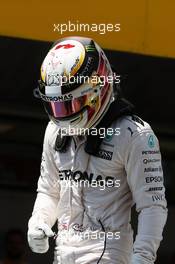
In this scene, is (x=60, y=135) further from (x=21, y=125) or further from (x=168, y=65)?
(x=168, y=65)

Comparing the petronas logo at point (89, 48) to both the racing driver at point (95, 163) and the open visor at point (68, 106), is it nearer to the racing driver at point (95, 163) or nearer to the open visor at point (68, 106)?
the racing driver at point (95, 163)

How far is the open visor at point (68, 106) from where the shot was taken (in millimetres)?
2500

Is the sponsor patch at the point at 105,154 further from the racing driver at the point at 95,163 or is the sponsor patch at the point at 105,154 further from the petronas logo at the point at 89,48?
the petronas logo at the point at 89,48

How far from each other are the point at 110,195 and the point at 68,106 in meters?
0.33

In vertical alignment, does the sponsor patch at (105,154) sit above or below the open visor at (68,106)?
below

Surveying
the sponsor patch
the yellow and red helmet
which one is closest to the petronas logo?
the yellow and red helmet

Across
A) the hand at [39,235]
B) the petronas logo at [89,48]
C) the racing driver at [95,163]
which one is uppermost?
the petronas logo at [89,48]

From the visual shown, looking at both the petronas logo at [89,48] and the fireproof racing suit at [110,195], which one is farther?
the petronas logo at [89,48]

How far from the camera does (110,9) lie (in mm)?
4305

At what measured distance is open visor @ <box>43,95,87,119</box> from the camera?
250 centimetres

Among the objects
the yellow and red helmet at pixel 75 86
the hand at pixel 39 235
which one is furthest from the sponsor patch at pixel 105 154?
the hand at pixel 39 235

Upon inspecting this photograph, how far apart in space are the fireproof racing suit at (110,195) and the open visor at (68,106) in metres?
0.14

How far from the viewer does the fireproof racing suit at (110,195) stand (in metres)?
2.47

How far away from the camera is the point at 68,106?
8.21ft
